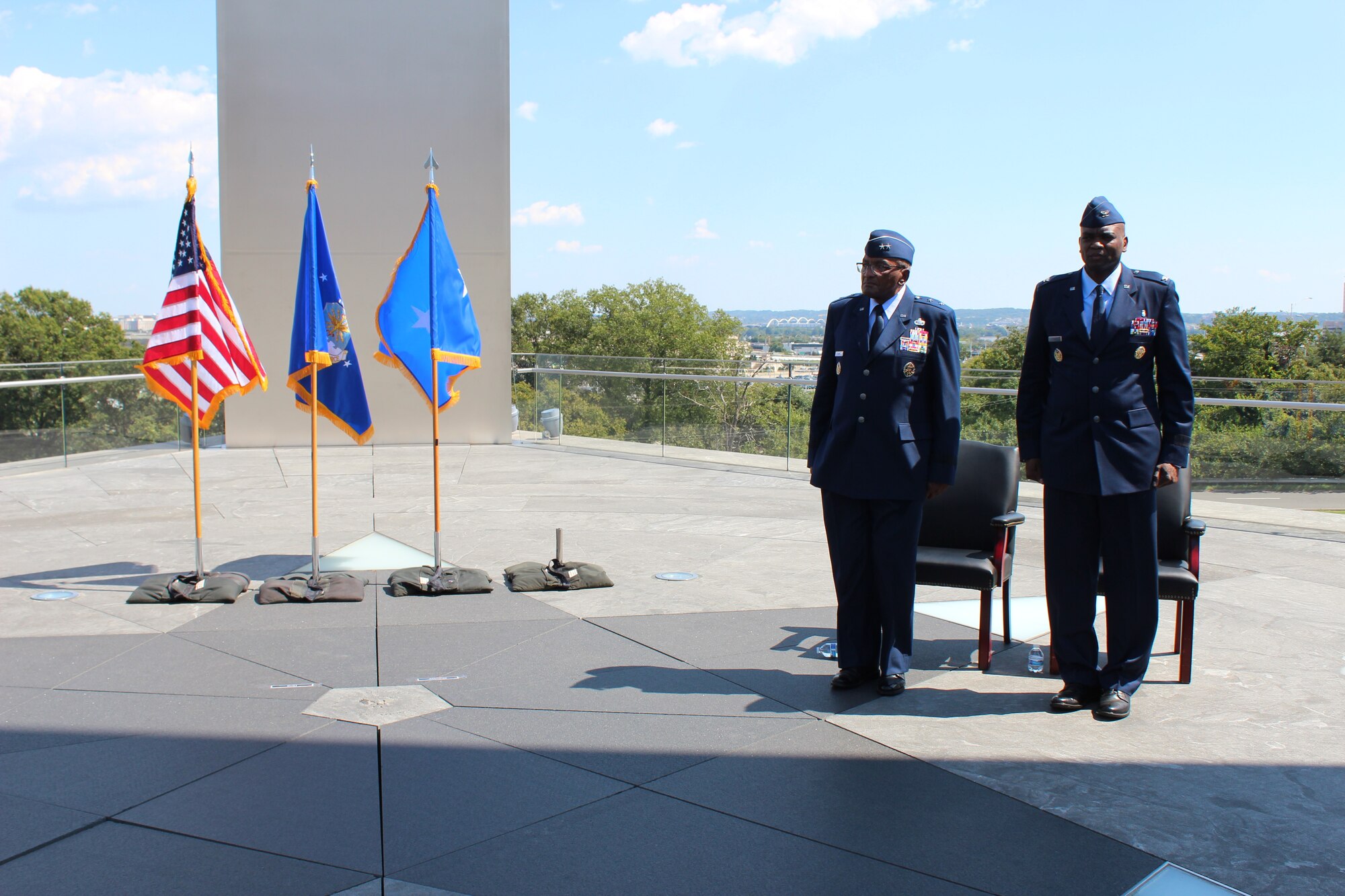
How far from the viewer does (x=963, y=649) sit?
17.1ft

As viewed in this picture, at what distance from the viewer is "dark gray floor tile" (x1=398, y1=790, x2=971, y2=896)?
291cm

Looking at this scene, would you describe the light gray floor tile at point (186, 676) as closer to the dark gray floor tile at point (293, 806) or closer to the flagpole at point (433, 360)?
the dark gray floor tile at point (293, 806)

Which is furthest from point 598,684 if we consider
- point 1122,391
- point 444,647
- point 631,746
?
point 1122,391

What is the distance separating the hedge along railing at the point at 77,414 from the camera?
1109 centimetres

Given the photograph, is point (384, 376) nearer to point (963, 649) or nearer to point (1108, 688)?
point (963, 649)

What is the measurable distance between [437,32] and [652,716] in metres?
11.5

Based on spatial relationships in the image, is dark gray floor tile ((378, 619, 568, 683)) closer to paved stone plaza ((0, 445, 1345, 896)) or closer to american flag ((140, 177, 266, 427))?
paved stone plaza ((0, 445, 1345, 896))

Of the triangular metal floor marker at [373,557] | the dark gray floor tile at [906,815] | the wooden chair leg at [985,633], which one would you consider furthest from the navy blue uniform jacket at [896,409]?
the triangular metal floor marker at [373,557]

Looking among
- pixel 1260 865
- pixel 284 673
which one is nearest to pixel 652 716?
pixel 284 673

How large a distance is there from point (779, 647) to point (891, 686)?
2.73 ft

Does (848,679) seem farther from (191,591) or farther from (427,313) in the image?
(191,591)

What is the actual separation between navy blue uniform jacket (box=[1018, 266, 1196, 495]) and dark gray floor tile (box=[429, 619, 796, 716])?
1571mm

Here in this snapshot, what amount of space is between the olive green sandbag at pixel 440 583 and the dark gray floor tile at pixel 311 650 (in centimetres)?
70

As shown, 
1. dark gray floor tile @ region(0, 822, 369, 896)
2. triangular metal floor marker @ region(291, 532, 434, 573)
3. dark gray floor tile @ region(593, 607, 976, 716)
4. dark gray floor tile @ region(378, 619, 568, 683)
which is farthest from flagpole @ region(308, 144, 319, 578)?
dark gray floor tile @ region(0, 822, 369, 896)
